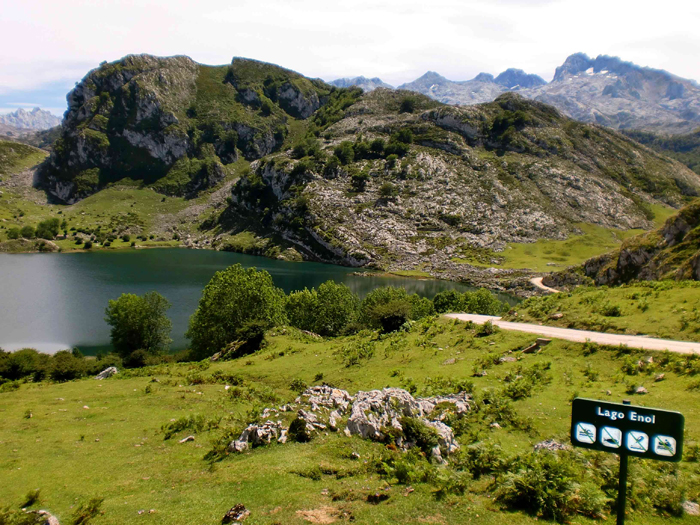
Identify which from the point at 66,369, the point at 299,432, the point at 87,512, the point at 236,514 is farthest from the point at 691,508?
the point at 66,369

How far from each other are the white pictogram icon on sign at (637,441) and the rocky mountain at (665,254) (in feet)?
142

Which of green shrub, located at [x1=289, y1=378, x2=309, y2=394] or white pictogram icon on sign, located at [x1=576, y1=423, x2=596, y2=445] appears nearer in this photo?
white pictogram icon on sign, located at [x1=576, y1=423, x2=596, y2=445]

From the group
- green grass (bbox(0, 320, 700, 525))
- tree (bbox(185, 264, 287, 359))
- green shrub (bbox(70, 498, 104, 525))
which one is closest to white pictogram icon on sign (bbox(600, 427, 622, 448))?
green grass (bbox(0, 320, 700, 525))

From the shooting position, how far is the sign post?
7238 mm

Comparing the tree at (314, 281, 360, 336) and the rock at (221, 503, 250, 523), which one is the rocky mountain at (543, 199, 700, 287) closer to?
the tree at (314, 281, 360, 336)

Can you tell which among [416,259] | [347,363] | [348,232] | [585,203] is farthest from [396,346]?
[585,203]

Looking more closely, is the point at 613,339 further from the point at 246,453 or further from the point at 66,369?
the point at 66,369

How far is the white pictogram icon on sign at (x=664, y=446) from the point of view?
7.20m

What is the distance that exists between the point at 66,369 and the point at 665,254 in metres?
80.0

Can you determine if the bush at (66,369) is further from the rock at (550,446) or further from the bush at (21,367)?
the rock at (550,446)

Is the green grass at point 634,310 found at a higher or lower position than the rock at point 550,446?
higher

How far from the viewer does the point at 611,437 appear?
776 cm

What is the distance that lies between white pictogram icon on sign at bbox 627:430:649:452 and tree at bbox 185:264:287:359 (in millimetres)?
49092

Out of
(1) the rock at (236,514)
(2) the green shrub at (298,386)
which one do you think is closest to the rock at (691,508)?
(1) the rock at (236,514)
